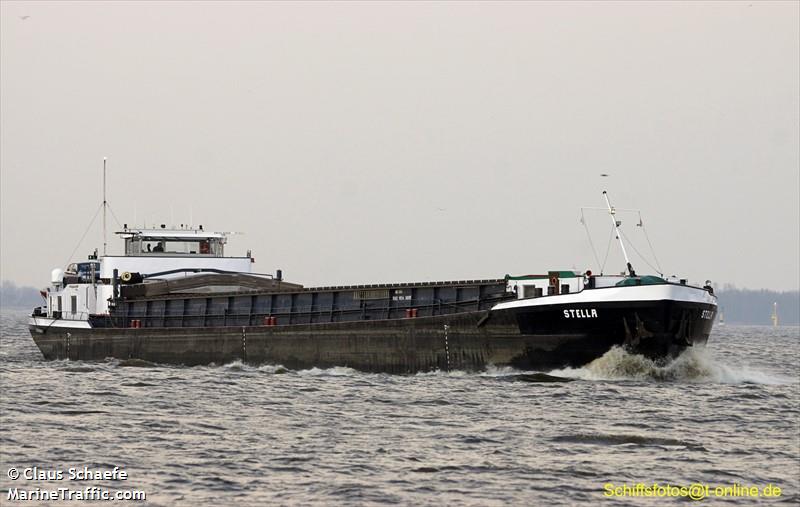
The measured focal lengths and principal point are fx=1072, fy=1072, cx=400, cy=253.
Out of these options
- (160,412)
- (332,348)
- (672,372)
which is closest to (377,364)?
Result: (332,348)

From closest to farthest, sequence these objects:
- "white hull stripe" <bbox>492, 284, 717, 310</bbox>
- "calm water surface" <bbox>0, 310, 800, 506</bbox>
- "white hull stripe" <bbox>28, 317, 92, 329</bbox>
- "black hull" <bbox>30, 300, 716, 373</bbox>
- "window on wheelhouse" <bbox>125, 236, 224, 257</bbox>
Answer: "calm water surface" <bbox>0, 310, 800, 506</bbox> < "white hull stripe" <bbox>492, 284, 717, 310</bbox> < "black hull" <bbox>30, 300, 716, 373</bbox> < "white hull stripe" <bbox>28, 317, 92, 329</bbox> < "window on wheelhouse" <bbox>125, 236, 224, 257</bbox>

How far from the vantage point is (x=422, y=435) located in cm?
2517

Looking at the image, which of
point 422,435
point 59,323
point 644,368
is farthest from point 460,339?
point 59,323

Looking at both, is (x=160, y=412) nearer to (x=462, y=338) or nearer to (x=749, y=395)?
(x=462, y=338)

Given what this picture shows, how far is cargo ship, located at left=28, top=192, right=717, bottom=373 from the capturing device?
121 feet

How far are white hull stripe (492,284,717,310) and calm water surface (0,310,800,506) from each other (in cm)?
197

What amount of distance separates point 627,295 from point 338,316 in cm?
1534

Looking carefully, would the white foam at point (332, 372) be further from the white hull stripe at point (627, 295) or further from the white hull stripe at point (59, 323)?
the white hull stripe at point (59, 323)

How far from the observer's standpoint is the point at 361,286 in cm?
4712

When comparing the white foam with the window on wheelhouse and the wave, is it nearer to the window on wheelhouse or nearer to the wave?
the wave

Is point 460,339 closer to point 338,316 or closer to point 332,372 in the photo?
point 332,372

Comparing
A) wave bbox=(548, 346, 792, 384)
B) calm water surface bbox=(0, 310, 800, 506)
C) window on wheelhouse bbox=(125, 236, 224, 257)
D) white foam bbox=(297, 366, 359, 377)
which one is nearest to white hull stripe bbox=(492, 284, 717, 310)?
wave bbox=(548, 346, 792, 384)

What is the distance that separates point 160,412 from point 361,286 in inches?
719

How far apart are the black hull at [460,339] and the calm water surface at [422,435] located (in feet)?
2.37
